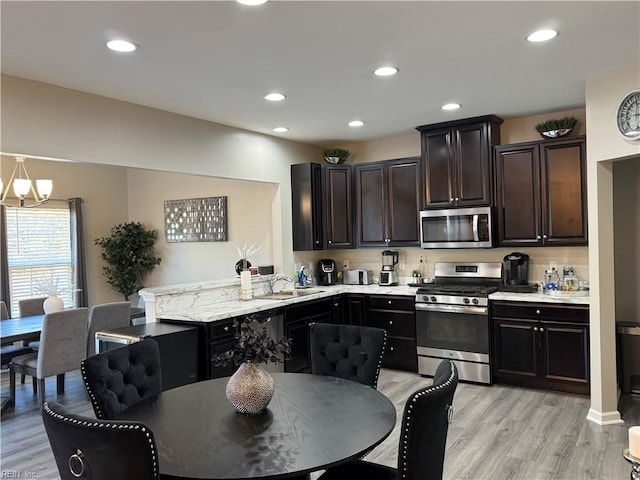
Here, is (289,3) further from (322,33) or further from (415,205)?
(415,205)

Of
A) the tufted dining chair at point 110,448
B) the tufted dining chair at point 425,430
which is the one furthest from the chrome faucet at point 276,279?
the tufted dining chair at point 110,448

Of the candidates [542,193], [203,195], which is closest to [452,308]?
[542,193]

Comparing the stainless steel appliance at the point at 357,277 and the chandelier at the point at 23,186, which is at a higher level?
the chandelier at the point at 23,186

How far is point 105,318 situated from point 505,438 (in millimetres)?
3836

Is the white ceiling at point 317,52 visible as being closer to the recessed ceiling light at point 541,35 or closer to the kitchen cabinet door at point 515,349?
the recessed ceiling light at point 541,35

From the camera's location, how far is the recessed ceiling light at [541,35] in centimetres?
281

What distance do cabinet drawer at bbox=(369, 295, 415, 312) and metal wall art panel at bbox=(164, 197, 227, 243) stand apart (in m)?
2.35

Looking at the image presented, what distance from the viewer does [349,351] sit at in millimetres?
2852

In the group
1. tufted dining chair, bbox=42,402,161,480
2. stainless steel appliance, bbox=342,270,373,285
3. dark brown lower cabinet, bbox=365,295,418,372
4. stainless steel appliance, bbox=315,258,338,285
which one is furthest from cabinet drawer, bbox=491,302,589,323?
tufted dining chair, bbox=42,402,161,480

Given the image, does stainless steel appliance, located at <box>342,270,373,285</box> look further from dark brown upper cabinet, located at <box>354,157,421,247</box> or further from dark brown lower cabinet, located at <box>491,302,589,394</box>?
dark brown lower cabinet, located at <box>491,302,589,394</box>

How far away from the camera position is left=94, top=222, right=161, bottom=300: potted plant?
708cm

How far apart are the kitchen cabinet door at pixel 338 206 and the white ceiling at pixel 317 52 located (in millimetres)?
1417

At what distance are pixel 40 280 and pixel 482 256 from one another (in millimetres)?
5613

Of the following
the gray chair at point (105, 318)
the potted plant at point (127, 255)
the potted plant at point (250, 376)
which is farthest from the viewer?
the potted plant at point (127, 255)
